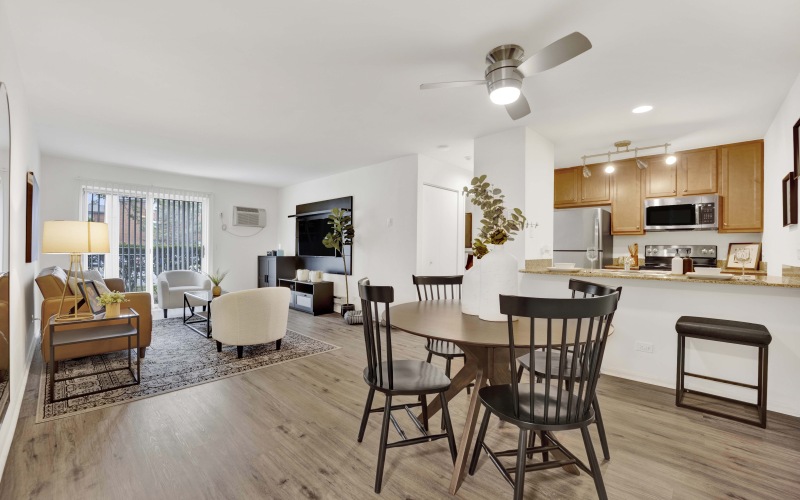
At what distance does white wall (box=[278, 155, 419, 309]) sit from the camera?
5043mm

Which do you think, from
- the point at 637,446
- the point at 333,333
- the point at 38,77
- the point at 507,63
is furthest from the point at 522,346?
the point at 38,77

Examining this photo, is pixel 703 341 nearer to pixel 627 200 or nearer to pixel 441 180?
pixel 627 200

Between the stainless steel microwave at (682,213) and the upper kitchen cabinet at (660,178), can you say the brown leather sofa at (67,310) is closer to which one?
the stainless steel microwave at (682,213)

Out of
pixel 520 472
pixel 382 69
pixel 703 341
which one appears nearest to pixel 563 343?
pixel 520 472

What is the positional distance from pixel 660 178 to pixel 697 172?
1.21 ft

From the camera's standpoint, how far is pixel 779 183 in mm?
3312

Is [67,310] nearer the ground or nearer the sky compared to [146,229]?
nearer the ground

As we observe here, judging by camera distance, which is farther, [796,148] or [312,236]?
[312,236]

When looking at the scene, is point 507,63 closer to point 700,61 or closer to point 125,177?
point 700,61

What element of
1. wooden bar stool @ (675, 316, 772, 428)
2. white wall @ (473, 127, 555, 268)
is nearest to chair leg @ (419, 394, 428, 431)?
wooden bar stool @ (675, 316, 772, 428)

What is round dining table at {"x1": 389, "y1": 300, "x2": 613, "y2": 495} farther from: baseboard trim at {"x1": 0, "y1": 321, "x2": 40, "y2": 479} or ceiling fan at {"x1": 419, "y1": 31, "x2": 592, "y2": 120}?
baseboard trim at {"x1": 0, "y1": 321, "x2": 40, "y2": 479}

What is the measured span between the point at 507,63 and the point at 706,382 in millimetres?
2867

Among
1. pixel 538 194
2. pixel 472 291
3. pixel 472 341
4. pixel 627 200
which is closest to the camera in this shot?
pixel 472 341

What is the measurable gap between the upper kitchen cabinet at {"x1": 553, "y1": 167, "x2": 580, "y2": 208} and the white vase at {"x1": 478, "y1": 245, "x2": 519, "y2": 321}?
3917 mm
